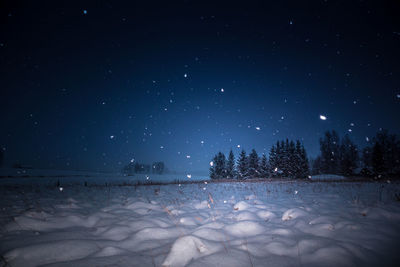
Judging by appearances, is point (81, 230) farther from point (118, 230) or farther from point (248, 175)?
point (248, 175)

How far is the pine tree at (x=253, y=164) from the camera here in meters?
44.5

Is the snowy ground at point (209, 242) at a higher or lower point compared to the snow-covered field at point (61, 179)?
higher

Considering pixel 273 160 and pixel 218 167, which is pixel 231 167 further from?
pixel 273 160

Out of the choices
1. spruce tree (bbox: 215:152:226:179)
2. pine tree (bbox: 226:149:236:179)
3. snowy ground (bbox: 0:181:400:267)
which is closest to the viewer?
snowy ground (bbox: 0:181:400:267)

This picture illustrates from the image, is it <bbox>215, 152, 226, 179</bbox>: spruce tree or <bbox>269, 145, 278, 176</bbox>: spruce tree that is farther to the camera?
<bbox>215, 152, 226, 179</bbox>: spruce tree

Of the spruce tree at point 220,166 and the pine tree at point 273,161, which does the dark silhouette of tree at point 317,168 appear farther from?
the spruce tree at point 220,166

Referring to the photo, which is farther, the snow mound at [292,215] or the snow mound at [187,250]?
the snow mound at [292,215]

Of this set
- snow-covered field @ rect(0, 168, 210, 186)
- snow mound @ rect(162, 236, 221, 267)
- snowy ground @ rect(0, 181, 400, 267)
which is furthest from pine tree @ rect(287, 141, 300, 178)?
snow mound @ rect(162, 236, 221, 267)

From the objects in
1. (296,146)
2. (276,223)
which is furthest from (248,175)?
(276,223)

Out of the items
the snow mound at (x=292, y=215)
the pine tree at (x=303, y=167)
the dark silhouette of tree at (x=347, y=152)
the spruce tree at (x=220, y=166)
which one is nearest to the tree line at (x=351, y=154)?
the dark silhouette of tree at (x=347, y=152)

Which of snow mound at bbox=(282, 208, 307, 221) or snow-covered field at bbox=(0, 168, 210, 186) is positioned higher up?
snow mound at bbox=(282, 208, 307, 221)

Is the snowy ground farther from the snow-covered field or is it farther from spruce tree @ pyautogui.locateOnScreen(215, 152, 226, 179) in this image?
spruce tree @ pyautogui.locateOnScreen(215, 152, 226, 179)

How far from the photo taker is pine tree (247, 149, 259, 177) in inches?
1753

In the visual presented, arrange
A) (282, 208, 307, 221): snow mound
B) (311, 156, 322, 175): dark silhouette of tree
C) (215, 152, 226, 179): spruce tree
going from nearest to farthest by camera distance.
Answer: (282, 208, 307, 221): snow mound, (215, 152, 226, 179): spruce tree, (311, 156, 322, 175): dark silhouette of tree
